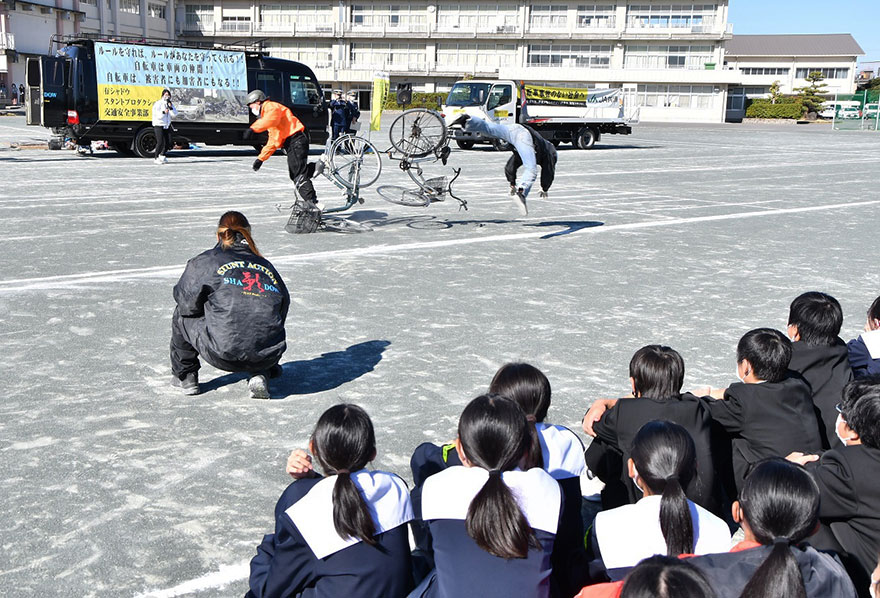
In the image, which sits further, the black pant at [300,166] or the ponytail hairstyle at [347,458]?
the black pant at [300,166]

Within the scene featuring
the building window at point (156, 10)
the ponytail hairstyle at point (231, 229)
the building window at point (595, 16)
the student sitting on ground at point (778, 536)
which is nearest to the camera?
the student sitting on ground at point (778, 536)

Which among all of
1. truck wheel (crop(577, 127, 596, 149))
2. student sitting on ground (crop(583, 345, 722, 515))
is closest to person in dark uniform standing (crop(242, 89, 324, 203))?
student sitting on ground (crop(583, 345, 722, 515))

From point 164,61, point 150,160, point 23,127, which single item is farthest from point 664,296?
point 23,127

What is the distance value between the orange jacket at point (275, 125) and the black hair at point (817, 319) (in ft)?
29.3

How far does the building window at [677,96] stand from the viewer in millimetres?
73375

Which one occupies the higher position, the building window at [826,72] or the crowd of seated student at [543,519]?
the building window at [826,72]

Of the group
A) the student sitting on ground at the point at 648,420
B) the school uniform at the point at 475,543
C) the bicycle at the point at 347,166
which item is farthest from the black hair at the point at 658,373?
the bicycle at the point at 347,166

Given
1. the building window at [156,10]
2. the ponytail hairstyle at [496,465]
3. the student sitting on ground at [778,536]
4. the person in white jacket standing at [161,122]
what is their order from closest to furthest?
1. the student sitting on ground at [778,536]
2. the ponytail hairstyle at [496,465]
3. the person in white jacket standing at [161,122]
4. the building window at [156,10]

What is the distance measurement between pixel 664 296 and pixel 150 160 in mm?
18338

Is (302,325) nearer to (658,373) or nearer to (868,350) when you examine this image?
(658,373)

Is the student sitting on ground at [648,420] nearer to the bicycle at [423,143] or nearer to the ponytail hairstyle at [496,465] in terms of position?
the ponytail hairstyle at [496,465]

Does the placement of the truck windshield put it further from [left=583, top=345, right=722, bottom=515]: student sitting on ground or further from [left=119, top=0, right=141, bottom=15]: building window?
[left=119, top=0, right=141, bottom=15]: building window

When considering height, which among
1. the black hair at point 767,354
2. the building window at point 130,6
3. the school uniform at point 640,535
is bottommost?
the school uniform at point 640,535

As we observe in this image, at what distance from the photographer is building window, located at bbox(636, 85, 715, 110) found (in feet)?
241
